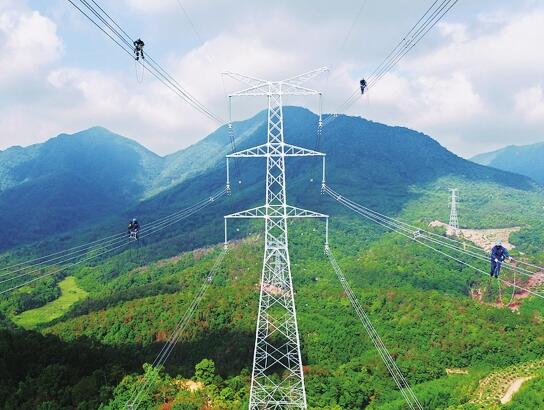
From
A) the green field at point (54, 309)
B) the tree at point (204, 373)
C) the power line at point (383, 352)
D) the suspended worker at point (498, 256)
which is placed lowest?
the green field at point (54, 309)

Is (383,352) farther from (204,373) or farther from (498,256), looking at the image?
(498,256)

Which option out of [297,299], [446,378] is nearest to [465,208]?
[297,299]

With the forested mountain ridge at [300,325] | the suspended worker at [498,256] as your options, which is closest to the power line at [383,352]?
the forested mountain ridge at [300,325]

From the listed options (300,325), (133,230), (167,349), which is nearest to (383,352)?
(300,325)

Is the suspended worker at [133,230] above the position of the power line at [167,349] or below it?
above

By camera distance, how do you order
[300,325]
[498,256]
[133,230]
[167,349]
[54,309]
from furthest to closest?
1. [54,309]
2. [300,325]
3. [167,349]
4. [133,230]
5. [498,256]

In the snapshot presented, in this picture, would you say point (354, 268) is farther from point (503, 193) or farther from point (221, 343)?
point (503, 193)

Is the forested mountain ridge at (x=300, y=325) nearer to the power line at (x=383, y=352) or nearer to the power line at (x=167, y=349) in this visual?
the power line at (x=167, y=349)

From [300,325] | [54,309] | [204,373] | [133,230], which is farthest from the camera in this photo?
[54,309]
